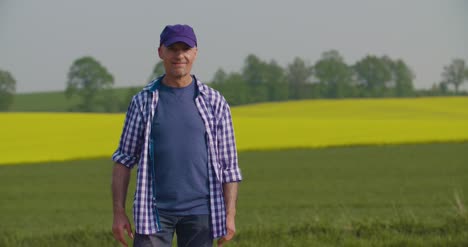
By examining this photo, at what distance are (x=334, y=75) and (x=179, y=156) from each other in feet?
159

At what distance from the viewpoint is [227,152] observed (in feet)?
14.1

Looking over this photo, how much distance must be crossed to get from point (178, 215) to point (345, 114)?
134 ft

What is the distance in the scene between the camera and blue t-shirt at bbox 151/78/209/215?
4.18 metres

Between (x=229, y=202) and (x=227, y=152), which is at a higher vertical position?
(x=227, y=152)

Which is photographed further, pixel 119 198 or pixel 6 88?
pixel 6 88

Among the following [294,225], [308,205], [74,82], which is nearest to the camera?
[294,225]

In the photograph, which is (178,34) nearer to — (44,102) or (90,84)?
(90,84)

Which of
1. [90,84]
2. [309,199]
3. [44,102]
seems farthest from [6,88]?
[309,199]

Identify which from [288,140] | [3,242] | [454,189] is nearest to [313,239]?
[3,242]

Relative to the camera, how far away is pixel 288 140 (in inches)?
1119

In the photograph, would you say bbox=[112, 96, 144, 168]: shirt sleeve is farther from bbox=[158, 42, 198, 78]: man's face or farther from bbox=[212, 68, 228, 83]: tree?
bbox=[212, 68, 228, 83]: tree

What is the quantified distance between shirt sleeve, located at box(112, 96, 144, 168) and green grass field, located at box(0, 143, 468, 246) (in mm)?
4094

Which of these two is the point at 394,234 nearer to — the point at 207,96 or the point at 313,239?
the point at 313,239

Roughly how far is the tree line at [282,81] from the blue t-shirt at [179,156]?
43.4m
